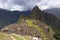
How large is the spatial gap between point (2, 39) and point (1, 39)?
550 millimetres

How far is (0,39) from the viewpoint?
11794cm

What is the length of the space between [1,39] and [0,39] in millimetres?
1022

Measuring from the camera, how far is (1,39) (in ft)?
390

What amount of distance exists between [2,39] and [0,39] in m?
1.49

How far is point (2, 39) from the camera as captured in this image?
119m
